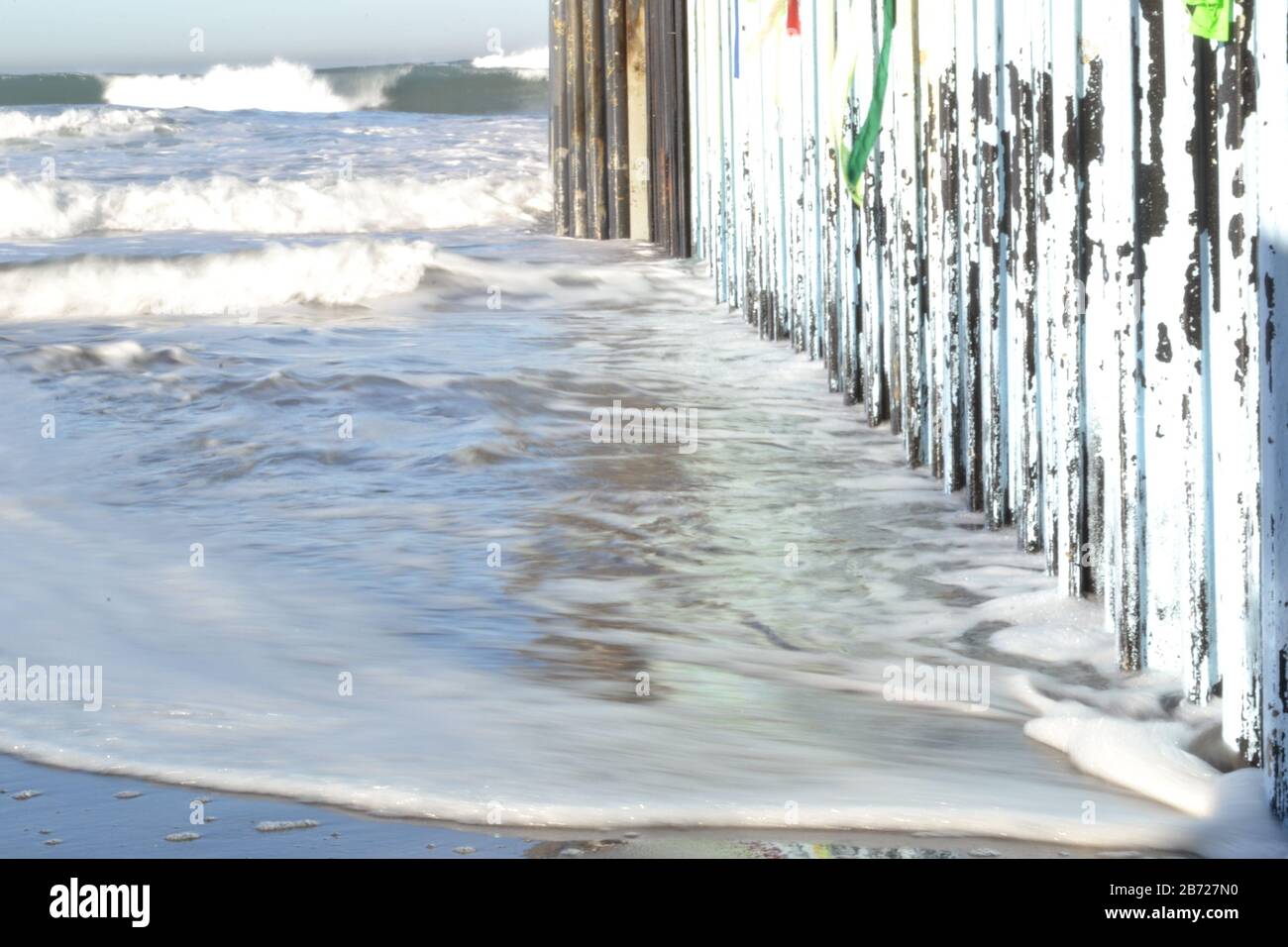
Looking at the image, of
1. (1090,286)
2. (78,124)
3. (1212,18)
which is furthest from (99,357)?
(78,124)

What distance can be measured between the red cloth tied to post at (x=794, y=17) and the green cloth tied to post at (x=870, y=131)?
90 cm

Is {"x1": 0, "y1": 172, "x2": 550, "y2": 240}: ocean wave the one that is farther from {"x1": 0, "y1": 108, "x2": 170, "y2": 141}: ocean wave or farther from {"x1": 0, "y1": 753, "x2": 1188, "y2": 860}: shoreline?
{"x1": 0, "y1": 753, "x2": 1188, "y2": 860}: shoreline

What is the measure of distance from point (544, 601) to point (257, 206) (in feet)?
48.7

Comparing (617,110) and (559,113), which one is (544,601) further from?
(559,113)

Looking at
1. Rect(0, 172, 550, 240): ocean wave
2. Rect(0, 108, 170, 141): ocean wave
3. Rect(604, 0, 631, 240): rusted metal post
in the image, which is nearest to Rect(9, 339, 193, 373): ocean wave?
Rect(604, 0, 631, 240): rusted metal post

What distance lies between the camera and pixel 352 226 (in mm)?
17609

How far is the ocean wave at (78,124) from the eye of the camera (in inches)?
1045

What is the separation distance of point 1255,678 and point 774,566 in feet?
5.61

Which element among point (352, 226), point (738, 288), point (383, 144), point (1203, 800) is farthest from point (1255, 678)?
point (383, 144)

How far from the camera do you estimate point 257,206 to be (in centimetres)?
1783

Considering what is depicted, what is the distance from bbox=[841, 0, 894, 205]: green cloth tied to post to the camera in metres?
4.92

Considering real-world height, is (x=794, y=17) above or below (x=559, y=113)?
above

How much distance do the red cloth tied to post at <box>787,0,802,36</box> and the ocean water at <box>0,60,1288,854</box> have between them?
1382mm

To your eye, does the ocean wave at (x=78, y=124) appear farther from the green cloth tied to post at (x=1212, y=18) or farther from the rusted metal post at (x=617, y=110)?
the green cloth tied to post at (x=1212, y=18)
